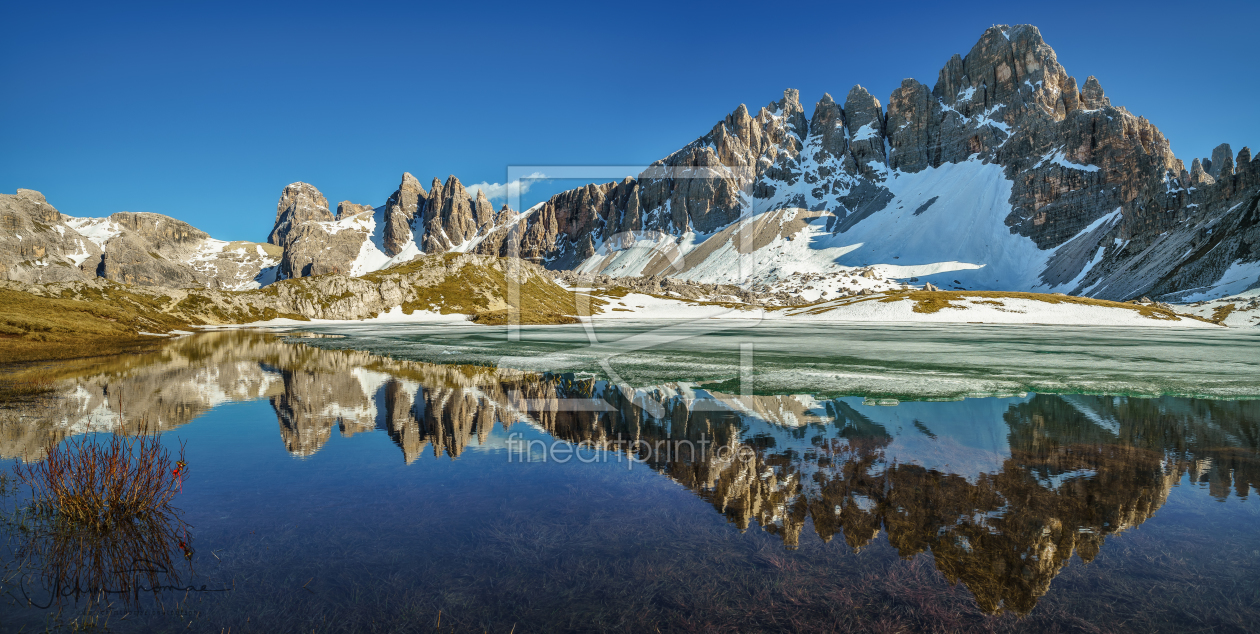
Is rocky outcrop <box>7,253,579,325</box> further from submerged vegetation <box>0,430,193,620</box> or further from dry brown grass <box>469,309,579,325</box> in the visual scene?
submerged vegetation <box>0,430,193,620</box>

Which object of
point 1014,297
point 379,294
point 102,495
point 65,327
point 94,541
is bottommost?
point 94,541

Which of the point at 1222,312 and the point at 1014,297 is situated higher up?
the point at 1014,297

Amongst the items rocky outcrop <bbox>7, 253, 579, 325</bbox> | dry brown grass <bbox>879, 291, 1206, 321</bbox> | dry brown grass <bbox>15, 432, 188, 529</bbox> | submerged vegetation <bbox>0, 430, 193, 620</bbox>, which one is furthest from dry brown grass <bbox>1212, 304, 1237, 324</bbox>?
dry brown grass <bbox>15, 432, 188, 529</bbox>

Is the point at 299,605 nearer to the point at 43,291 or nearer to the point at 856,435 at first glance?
the point at 856,435

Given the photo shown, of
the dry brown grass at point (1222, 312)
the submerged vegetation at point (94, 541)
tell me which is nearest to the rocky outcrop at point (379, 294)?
the submerged vegetation at point (94, 541)

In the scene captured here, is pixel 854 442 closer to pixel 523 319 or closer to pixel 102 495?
pixel 102 495

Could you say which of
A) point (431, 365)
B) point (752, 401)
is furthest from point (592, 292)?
point (752, 401)

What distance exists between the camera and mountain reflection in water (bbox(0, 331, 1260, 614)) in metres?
8.88

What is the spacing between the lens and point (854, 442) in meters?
14.5

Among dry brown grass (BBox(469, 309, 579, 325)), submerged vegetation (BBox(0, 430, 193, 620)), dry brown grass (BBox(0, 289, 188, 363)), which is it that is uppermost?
dry brown grass (BBox(0, 289, 188, 363))

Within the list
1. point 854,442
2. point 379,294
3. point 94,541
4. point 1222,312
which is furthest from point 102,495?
point 1222,312

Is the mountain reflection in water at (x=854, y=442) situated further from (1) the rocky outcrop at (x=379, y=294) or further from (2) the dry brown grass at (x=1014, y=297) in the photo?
(2) the dry brown grass at (x=1014, y=297)

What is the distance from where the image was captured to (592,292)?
18900 centimetres

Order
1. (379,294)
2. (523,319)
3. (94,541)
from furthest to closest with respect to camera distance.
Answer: (379,294)
(523,319)
(94,541)
